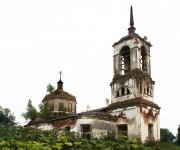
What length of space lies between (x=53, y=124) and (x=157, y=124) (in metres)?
8.24

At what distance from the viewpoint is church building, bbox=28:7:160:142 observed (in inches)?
766

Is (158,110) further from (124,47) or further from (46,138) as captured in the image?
(46,138)

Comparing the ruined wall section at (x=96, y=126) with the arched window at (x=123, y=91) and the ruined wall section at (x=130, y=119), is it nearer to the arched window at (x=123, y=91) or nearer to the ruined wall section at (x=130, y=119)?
the ruined wall section at (x=130, y=119)

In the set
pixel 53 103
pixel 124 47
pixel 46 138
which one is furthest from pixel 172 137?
pixel 46 138

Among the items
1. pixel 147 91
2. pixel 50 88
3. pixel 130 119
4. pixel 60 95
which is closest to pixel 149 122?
pixel 130 119

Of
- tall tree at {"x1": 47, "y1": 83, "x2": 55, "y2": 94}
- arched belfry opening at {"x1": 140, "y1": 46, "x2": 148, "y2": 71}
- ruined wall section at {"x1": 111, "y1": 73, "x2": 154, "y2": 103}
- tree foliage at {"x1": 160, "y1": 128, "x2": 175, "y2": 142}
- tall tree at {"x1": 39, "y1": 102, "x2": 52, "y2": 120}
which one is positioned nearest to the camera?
ruined wall section at {"x1": 111, "y1": 73, "x2": 154, "y2": 103}

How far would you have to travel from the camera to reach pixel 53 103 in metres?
28.7

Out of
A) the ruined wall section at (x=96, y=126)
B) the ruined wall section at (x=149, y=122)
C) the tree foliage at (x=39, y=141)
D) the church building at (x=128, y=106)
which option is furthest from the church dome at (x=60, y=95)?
the tree foliage at (x=39, y=141)

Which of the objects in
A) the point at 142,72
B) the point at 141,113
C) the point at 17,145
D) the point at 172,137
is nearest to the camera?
the point at 17,145

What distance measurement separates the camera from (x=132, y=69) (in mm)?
21344

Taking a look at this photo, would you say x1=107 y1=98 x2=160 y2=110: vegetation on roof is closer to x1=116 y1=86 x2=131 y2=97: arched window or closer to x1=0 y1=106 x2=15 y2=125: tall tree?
x1=116 y1=86 x2=131 y2=97: arched window

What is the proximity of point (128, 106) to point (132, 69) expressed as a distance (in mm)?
2954

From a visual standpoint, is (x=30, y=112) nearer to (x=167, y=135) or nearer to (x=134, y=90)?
(x=134, y=90)

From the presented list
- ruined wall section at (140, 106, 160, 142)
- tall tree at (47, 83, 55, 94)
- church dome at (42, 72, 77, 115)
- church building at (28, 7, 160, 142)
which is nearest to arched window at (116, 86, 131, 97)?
church building at (28, 7, 160, 142)
